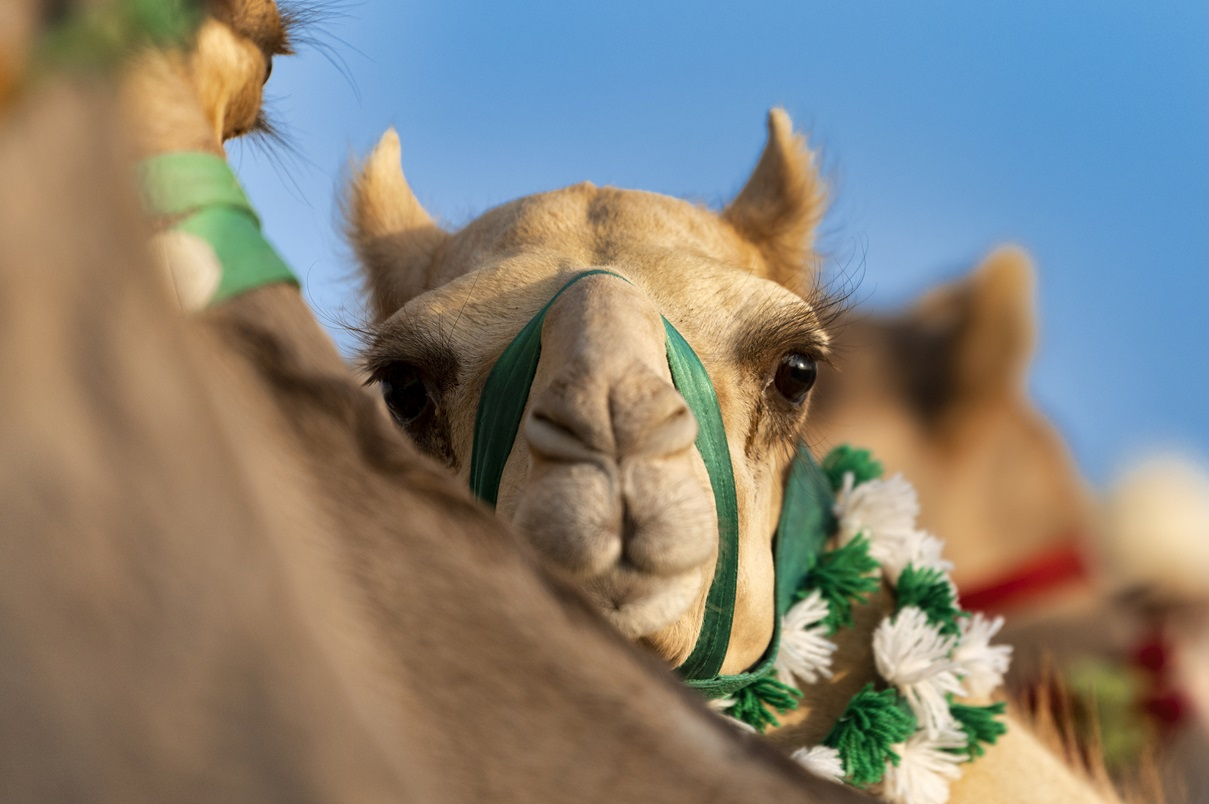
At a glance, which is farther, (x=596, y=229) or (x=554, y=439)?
(x=596, y=229)

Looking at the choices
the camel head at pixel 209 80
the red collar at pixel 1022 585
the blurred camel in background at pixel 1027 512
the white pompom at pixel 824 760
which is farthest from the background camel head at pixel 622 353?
the red collar at pixel 1022 585

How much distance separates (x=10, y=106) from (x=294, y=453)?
0.31m

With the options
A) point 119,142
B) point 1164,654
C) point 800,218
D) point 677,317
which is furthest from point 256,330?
point 1164,654

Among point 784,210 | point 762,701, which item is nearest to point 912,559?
point 762,701

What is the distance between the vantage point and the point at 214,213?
999mm

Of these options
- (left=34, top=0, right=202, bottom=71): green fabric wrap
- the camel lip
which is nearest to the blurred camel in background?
the camel lip

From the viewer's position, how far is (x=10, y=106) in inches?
29.0

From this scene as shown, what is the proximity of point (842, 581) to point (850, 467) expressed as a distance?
1.24 ft

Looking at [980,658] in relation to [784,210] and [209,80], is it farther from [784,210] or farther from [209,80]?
[209,80]

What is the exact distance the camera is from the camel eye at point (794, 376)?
2.42 metres

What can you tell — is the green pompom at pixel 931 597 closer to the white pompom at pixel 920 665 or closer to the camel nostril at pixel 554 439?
the white pompom at pixel 920 665

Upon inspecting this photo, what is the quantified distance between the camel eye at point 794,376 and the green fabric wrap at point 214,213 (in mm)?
1540

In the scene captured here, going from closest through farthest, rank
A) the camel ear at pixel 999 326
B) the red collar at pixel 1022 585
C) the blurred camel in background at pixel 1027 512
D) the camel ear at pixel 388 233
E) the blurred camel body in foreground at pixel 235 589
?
the blurred camel body in foreground at pixel 235 589
the camel ear at pixel 388 233
the blurred camel in background at pixel 1027 512
the red collar at pixel 1022 585
the camel ear at pixel 999 326

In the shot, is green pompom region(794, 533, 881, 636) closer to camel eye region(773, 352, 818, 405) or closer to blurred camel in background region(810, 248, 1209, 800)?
camel eye region(773, 352, 818, 405)
